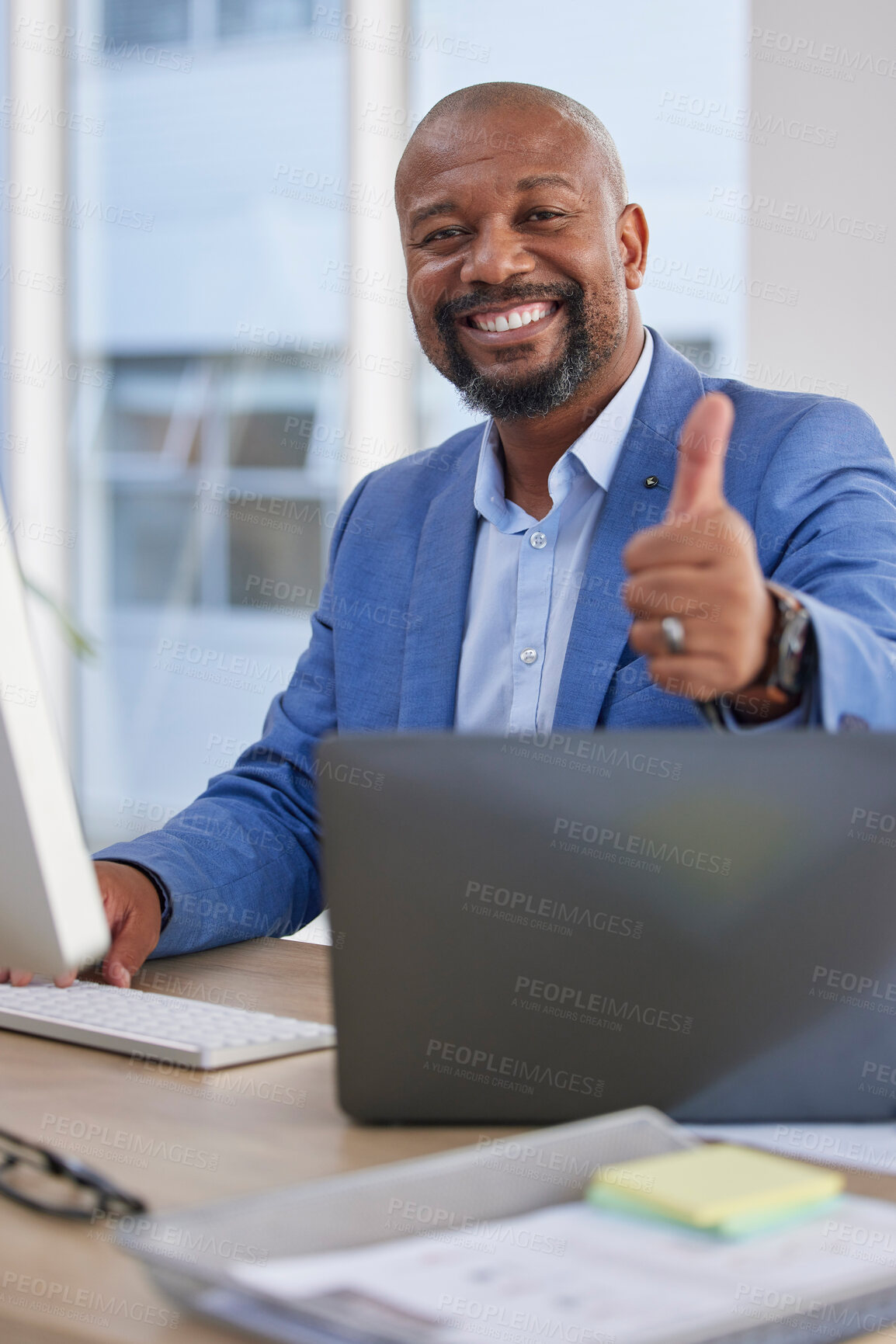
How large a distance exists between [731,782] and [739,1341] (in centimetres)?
28

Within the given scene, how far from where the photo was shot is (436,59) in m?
3.21

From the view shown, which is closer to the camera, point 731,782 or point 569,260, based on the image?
point 731,782

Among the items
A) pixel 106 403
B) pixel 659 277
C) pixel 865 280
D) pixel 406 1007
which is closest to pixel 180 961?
pixel 406 1007

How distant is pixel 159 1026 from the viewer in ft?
3.07

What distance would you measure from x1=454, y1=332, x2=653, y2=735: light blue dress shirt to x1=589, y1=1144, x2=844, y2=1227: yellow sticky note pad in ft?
3.27

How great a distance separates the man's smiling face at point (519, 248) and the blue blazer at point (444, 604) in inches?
4.2

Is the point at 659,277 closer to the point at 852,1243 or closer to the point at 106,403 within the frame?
the point at 106,403

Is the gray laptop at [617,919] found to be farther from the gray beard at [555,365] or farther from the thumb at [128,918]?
the gray beard at [555,365]

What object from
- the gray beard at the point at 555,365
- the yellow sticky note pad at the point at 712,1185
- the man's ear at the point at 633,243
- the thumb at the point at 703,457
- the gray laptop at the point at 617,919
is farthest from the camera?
the man's ear at the point at 633,243

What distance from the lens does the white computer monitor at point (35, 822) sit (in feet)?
2.42

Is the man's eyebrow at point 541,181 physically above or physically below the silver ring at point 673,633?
above

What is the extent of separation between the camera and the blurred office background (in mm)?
2850

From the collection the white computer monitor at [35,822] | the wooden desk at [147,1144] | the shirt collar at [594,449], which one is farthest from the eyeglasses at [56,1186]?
the shirt collar at [594,449]

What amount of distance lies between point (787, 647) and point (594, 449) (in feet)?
2.32
